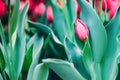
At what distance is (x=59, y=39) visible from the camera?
132cm

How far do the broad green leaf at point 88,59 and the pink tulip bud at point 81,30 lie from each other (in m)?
0.03

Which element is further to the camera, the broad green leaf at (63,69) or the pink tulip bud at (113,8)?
the pink tulip bud at (113,8)

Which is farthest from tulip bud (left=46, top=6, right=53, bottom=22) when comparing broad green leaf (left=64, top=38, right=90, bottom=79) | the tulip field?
broad green leaf (left=64, top=38, right=90, bottom=79)

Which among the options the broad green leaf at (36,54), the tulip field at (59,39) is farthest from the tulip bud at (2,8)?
the broad green leaf at (36,54)

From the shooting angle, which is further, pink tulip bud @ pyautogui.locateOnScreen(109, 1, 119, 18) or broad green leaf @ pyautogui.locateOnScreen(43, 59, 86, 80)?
pink tulip bud @ pyautogui.locateOnScreen(109, 1, 119, 18)

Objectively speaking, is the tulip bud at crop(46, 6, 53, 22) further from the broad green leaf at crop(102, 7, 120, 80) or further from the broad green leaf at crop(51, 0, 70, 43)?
the broad green leaf at crop(102, 7, 120, 80)

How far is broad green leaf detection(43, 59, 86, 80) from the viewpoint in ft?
4.04

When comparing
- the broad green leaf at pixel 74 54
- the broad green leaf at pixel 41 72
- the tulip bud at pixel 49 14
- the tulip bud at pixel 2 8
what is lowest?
the broad green leaf at pixel 41 72

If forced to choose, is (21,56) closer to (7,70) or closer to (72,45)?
(7,70)

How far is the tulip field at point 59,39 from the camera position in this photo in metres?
1.27

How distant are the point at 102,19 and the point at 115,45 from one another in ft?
0.37

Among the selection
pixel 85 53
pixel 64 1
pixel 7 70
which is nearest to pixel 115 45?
pixel 85 53

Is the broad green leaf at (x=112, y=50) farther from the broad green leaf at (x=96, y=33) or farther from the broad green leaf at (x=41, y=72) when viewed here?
the broad green leaf at (x=41, y=72)

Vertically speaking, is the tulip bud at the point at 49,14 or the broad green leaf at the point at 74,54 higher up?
the tulip bud at the point at 49,14
